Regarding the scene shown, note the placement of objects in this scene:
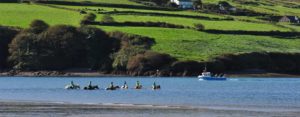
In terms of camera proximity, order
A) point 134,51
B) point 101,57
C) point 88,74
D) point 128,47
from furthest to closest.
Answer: point 101,57 < point 128,47 < point 134,51 < point 88,74

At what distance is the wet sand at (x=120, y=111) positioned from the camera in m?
70.2

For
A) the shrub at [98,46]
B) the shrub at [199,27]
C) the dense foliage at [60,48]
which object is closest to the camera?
the dense foliage at [60,48]

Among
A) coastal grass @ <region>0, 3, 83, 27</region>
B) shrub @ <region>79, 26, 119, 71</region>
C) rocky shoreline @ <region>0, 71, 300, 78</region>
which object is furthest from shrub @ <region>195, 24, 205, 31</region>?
coastal grass @ <region>0, 3, 83, 27</region>

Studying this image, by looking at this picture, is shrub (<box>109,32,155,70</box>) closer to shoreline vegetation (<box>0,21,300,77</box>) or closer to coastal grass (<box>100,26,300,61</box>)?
shoreline vegetation (<box>0,21,300,77</box>)

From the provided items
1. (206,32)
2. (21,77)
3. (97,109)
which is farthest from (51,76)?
(97,109)

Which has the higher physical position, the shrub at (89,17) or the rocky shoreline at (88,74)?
the shrub at (89,17)

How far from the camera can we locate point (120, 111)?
74.4 meters

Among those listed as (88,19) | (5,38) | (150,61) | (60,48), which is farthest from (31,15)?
(150,61)

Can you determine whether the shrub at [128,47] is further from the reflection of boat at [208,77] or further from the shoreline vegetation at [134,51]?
the reflection of boat at [208,77]

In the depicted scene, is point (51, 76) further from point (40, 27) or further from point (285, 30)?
point (285, 30)

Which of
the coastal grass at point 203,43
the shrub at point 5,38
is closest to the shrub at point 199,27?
the coastal grass at point 203,43

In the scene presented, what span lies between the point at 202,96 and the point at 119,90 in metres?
19.0

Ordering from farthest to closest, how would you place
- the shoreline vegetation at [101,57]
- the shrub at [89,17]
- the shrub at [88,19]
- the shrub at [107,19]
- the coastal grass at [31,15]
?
1. the shrub at [89,17]
2. the coastal grass at [31,15]
3. the shrub at [107,19]
4. the shrub at [88,19]
5. the shoreline vegetation at [101,57]

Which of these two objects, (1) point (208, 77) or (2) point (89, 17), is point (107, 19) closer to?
(2) point (89, 17)
